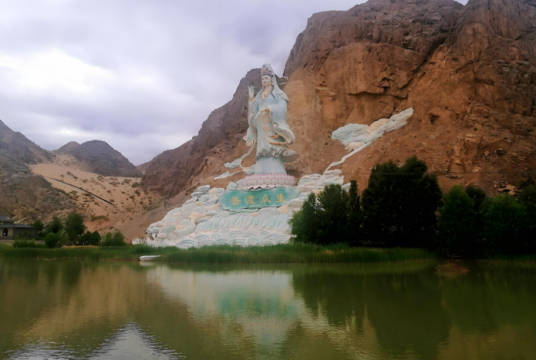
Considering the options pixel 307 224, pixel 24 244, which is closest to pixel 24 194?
pixel 24 244

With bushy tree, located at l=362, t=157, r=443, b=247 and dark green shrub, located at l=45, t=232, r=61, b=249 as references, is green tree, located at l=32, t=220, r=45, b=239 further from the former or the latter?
bushy tree, located at l=362, t=157, r=443, b=247

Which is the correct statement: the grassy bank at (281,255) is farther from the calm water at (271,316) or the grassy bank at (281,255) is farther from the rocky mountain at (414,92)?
the rocky mountain at (414,92)

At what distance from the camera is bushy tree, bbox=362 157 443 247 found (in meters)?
16.5

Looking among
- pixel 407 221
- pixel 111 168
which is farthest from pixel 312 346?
pixel 111 168

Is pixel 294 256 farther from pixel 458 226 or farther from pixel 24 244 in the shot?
pixel 24 244

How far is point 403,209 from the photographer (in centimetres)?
1648

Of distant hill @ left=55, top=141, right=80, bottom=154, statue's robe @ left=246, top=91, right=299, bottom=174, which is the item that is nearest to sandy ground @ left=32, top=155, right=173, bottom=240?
distant hill @ left=55, top=141, right=80, bottom=154

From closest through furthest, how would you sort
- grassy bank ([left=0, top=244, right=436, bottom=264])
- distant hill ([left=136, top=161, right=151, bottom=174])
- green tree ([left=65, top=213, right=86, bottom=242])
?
1. grassy bank ([left=0, top=244, right=436, bottom=264])
2. green tree ([left=65, top=213, right=86, bottom=242])
3. distant hill ([left=136, top=161, right=151, bottom=174])

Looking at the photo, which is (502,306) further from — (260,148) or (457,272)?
(260,148)

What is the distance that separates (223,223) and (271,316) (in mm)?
14310

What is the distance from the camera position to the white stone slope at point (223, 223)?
19.4 metres

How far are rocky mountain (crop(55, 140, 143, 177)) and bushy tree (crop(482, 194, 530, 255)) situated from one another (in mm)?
44308

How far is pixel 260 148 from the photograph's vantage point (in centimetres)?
2417

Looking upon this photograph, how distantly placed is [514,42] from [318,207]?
1900 cm
